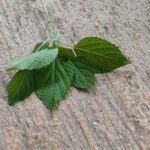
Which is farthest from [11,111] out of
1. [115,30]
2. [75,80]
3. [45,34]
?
[115,30]

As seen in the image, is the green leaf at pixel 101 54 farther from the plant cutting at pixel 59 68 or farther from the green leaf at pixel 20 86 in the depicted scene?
the green leaf at pixel 20 86

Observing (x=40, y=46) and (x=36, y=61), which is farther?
(x=40, y=46)

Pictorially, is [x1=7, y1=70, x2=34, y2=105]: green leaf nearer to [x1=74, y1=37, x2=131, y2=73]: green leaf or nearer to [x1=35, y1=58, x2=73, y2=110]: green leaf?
[x1=35, y1=58, x2=73, y2=110]: green leaf

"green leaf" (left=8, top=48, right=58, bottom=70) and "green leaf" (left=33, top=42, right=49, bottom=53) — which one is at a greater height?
"green leaf" (left=8, top=48, right=58, bottom=70)

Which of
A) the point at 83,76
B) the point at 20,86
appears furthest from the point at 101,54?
the point at 20,86

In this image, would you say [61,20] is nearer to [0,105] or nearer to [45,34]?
[45,34]

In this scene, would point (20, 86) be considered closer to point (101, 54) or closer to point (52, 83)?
point (52, 83)

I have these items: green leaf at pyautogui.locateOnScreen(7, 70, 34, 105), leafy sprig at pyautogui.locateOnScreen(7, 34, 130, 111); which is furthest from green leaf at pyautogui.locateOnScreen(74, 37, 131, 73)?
green leaf at pyautogui.locateOnScreen(7, 70, 34, 105)

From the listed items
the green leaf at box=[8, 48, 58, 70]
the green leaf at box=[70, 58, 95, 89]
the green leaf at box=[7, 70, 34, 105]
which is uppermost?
the green leaf at box=[8, 48, 58, 70]
